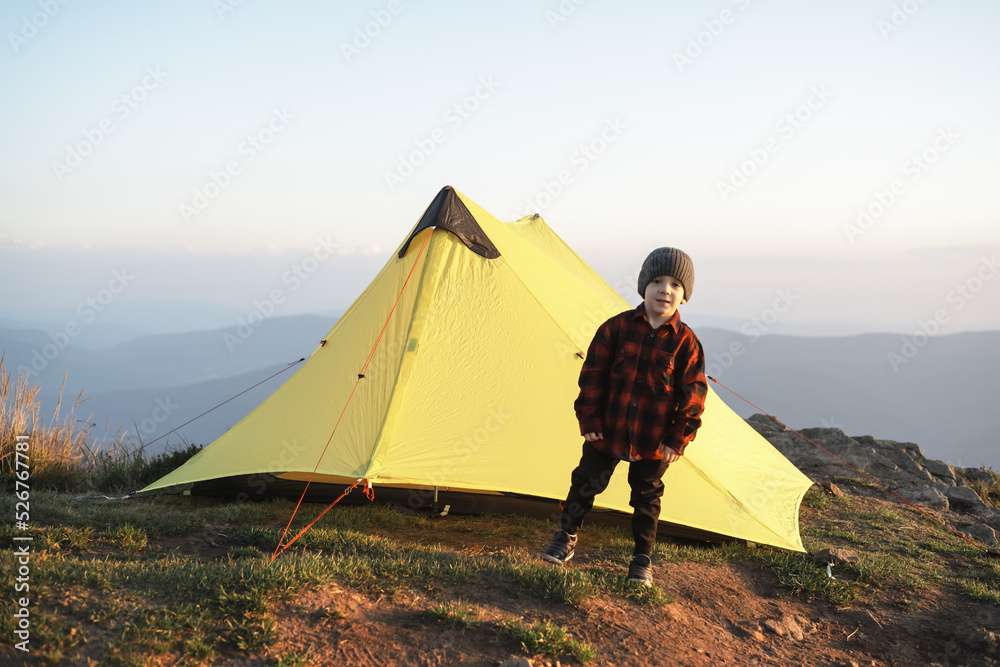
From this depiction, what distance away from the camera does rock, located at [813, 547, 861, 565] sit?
4.35 meters

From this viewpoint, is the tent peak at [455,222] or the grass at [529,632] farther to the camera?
the tent peak at [455,222]

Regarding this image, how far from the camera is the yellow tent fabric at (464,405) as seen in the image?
4691 millimetres

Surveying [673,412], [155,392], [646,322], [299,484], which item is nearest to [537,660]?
[673,412]

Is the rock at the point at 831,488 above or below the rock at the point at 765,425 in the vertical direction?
below

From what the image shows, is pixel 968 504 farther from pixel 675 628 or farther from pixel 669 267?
pixel 669 267

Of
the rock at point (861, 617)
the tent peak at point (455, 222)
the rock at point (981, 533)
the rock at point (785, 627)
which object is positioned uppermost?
the tent peak at point (455, 222)

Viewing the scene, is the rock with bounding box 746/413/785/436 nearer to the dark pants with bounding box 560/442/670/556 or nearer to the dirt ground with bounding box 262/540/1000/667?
the dirt ground with bounding box 262/540/1000/667

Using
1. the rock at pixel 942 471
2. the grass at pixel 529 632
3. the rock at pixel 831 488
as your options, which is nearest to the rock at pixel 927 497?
the rock at pixel 831 488

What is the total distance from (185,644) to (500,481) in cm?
244

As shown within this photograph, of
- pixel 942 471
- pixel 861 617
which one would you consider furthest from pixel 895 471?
pixel 861 617

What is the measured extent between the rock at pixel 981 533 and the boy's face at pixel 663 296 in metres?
4.59

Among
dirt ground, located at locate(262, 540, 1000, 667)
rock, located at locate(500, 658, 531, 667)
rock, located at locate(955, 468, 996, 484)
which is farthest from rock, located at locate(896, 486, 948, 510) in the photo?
rock, located at locate(500, 658, 531, 667)

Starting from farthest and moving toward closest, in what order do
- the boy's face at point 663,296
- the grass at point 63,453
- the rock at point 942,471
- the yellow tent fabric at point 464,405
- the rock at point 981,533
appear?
the rock at point 942,471 → the grass at point 63,453 → the rock at point 981,533 → the yellow tent fabric at point 464,405 → the boy's face at point 663,296

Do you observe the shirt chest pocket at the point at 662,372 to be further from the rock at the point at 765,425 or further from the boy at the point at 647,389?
the rock at the point at 765,425
